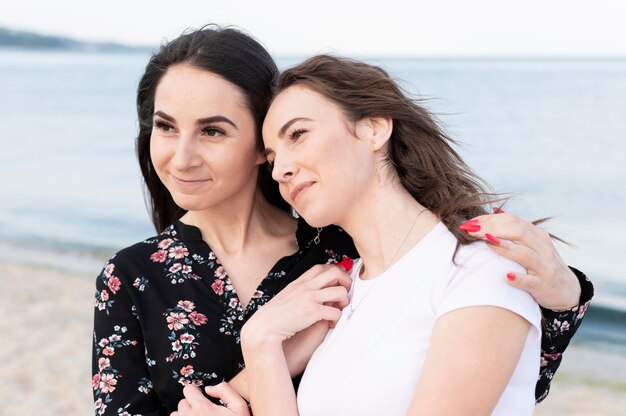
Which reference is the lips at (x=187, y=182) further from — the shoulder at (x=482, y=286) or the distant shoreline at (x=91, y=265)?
the distant shoreline at (x=91, y=265)

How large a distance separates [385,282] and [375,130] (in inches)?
18.4

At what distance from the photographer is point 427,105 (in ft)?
9.71

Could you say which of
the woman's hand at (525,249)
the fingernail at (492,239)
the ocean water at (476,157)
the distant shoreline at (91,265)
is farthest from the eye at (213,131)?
the distant shoreline at (91,265)

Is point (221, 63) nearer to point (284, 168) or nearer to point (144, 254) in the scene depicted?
point (284, 168)

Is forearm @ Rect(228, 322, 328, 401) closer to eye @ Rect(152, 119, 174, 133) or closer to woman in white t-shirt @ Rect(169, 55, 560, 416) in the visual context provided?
woman in white t-shirt @ Rect(169, 55, 560, 416)

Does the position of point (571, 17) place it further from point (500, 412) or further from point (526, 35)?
point (500, 412)

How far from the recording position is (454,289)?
2221mm

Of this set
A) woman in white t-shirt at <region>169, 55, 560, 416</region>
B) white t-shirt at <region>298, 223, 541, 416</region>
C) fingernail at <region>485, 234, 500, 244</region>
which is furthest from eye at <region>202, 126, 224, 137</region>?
fingernail at <region>485, 234, 500, 244</region>

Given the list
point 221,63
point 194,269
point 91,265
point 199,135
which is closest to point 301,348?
point 194,269

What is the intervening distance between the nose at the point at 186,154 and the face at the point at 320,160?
1.08 ft

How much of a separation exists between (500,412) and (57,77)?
47367 mm

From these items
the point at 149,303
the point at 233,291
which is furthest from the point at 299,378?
the point at 149,303

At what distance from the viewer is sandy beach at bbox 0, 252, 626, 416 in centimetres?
648

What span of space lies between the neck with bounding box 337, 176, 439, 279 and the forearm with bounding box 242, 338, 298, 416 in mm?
379
